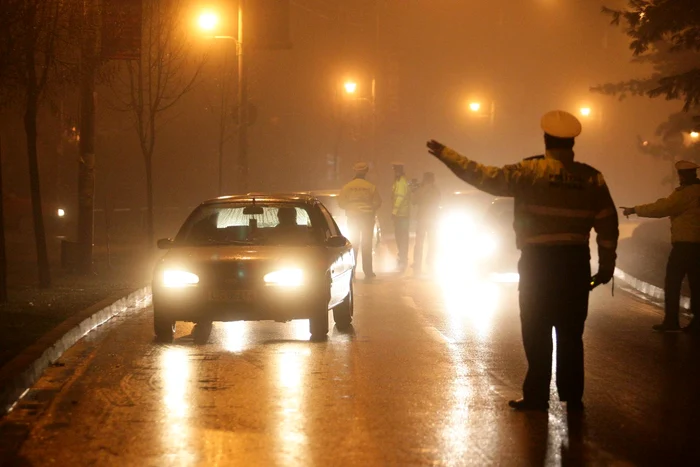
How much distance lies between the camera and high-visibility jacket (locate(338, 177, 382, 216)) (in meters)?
20.7

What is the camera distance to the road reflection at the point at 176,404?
7.05m

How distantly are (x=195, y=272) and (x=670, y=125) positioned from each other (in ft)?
79.5

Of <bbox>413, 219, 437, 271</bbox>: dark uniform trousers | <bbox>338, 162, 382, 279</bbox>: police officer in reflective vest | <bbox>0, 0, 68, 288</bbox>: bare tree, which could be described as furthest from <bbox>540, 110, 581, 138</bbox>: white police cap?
<bbox>413, 219, 437, 271</bbox>: dark uniform trousers

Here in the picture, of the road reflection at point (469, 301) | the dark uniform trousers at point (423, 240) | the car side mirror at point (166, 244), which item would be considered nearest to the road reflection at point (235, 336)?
the car side mirror at point (166, 244)

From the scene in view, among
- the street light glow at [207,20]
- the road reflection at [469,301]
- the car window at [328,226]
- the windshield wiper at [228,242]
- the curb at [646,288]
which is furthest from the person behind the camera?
the street light glow at [207,20]

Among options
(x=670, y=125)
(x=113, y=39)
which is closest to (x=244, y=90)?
(x=113, y=39)

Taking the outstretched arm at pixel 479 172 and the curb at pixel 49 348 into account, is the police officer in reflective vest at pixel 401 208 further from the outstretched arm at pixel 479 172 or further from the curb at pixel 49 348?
the outstretched arm at pixel 479 172

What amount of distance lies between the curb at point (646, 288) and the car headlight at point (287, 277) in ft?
21.1

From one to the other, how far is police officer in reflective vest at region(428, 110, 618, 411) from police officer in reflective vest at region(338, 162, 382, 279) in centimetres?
1242

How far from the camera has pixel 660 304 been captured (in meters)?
17.4

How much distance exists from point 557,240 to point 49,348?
5052 millimetres

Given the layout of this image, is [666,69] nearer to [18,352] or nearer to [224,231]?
[224,231]

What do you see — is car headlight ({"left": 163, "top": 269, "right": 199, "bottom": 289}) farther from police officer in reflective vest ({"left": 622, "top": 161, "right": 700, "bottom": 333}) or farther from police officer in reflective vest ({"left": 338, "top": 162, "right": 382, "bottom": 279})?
police officer in reflective vest ({"left": 338, "top": 162, "right": 382, "bottom": 279})

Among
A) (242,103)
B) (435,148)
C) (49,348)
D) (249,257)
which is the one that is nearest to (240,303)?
(249,257)
